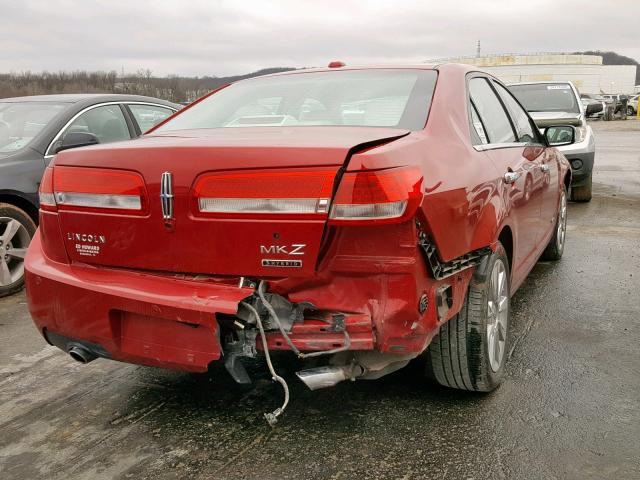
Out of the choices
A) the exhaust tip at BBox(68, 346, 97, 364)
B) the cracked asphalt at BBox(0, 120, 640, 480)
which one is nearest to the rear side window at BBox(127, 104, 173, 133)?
the cracked asphalt at BBox(0, 120, 640, 480)

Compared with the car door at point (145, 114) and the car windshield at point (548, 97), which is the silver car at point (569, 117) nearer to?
the car windshield at point (548, 97)

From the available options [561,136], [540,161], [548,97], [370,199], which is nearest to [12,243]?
[370,199]

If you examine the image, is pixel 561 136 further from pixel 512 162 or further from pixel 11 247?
pixel 11 247

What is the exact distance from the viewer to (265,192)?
7.36ft

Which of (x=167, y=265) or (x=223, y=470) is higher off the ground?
(x=167, y=265)

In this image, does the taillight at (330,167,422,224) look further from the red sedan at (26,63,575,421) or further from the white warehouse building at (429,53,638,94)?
the white warehouse building at (429,53,638,94)

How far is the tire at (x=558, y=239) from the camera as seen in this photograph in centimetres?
554

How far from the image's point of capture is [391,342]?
2.35 metres

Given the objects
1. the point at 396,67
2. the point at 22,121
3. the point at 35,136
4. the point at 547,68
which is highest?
the point at 547,68

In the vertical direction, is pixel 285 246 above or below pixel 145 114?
below

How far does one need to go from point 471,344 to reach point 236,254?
1152 millimetres

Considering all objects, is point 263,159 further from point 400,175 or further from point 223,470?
point 223,470

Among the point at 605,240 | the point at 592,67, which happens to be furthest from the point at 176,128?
the point at 592,67

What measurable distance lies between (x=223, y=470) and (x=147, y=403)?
763mm
